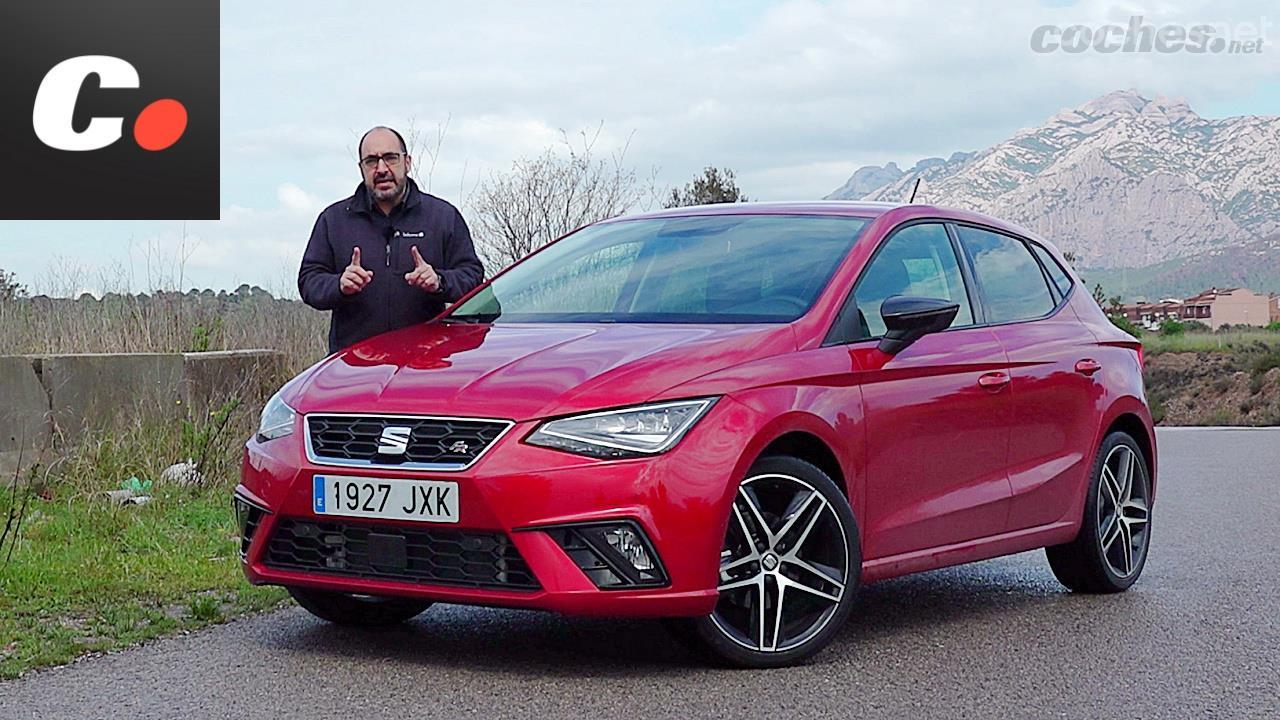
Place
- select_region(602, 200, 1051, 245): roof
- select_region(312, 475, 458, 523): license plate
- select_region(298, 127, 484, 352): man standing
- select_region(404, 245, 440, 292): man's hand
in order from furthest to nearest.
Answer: select_region(298, 127, 484, 352): man standing, select_region(404, 245, 440, 292): man's hand, select_region(602, 200, 1051, 245): roof, select_region(312, 475, 458, 523): license plate

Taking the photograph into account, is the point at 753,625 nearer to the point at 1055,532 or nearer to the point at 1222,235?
the point at 1055,532

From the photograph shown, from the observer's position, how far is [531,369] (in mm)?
5520

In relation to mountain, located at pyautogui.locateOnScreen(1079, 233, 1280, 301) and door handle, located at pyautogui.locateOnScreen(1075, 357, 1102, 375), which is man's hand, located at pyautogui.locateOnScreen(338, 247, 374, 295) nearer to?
door handle, located at pyautogui.locateOnScreen(1075, 357, 1102, 375)

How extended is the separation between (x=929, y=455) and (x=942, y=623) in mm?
808

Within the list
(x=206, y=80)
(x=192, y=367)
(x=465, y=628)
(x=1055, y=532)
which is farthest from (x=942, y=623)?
(x=206, y=80)

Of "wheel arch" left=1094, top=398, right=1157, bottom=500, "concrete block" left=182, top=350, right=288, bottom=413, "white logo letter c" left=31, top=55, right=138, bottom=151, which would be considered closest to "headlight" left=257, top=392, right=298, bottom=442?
"wheel arch" left=1094, top=398, right=1157, bottom=500

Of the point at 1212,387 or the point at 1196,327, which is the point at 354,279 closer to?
the point at 1212,387

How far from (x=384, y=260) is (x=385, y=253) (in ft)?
0.11

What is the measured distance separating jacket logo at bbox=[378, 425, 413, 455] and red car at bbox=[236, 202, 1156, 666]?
0.01 meters

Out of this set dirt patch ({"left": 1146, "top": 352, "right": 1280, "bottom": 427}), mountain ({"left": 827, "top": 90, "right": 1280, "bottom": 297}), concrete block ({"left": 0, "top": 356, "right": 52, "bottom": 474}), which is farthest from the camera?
mountain ({"left": 827, "top": 90, "right": 1280, "bottom": 297})

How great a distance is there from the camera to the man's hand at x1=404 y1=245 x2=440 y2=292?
7.50m

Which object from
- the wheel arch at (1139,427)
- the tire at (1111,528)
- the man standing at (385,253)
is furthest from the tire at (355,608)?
the wheel arch at (1139,427)

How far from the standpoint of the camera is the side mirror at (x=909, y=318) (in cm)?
606

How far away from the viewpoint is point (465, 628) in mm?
6461
